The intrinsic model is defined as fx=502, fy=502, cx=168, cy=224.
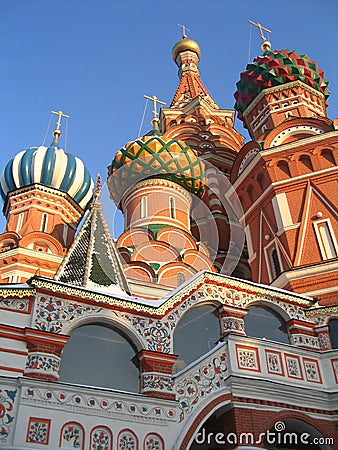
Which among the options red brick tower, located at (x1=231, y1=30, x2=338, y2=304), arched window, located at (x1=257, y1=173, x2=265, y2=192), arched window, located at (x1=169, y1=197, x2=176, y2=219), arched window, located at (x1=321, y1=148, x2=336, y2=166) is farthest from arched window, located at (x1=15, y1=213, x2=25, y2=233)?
arched window, located at (x1=321, y1=148, x2=336, y2=166)

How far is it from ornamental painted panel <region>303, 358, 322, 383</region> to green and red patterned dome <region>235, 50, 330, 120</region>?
1177cm

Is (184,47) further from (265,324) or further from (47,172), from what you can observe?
(265,324)

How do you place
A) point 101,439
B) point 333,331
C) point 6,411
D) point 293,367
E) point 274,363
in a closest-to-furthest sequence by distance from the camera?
point 6,411
point 101,439
point 274,363
point 293,367
point 333,331

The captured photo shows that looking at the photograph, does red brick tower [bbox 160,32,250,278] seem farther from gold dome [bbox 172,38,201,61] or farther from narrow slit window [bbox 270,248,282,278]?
narrow slit window [bbox 270,248,282,278]

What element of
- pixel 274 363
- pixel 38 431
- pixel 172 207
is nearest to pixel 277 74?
pixel 172 207

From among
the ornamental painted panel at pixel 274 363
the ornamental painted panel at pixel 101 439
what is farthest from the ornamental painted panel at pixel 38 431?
the ornamental painted panel at pixel 274 363

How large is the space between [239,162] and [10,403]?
38.9ft

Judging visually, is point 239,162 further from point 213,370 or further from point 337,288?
point 213,370

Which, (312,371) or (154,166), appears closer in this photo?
(312,371)

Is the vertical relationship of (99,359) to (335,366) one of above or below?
below

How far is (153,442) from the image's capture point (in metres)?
6.87

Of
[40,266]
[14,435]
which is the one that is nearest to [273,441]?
[14,435]

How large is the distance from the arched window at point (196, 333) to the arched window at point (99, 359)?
1.13m

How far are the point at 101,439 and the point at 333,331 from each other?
15.9ft
